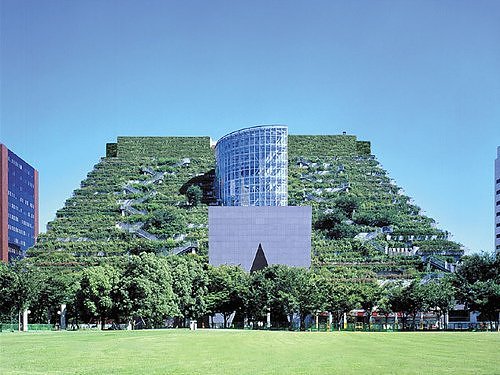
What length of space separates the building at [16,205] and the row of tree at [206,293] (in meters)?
65.4

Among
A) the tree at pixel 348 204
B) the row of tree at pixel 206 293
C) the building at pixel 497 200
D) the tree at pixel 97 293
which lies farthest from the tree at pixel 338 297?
the building at pixel 497 200

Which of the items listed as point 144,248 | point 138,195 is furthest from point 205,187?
point 144,248

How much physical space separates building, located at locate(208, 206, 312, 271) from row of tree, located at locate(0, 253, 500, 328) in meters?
20.9

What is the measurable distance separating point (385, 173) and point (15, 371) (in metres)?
150

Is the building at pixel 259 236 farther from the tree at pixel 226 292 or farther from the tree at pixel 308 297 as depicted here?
the tree at pixel 308 297

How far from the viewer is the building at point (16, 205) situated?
151250mm

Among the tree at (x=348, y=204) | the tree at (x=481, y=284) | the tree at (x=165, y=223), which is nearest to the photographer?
the tree at (x=481, y=284)

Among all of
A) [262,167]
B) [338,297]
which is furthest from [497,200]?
[338,297]

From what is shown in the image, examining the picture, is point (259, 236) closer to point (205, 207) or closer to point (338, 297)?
point (205, 207)

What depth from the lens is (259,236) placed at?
119438 millimetres

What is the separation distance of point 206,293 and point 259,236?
1303 inches

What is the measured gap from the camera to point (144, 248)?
12006cm

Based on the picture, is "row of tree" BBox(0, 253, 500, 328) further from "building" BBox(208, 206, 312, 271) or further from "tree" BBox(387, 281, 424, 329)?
"building" BBox(208, 206, 312, 271)

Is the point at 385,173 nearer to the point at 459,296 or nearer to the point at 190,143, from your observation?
the point at 190,143
